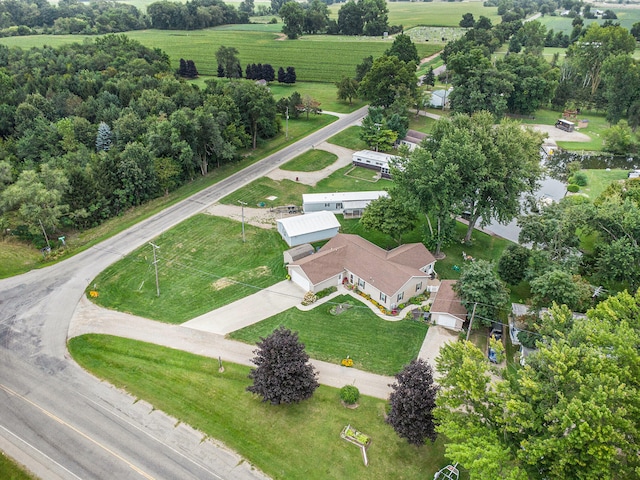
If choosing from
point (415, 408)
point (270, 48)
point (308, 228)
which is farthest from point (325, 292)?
point (270, 48)

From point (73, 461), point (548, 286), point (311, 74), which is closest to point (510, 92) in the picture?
point (311, 74)

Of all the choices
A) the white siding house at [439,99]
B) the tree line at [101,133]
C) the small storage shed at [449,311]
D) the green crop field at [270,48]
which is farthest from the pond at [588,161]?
the green crop field at [270,48]

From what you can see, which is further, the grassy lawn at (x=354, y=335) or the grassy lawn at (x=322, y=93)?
the grassy lawn at (x=322, y=93)

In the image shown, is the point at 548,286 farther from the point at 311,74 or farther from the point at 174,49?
the point at 174,49

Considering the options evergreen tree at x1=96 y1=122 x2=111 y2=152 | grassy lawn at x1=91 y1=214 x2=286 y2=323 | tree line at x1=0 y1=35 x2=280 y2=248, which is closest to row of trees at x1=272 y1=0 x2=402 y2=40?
tree line at x1=0 y1=35 x2=280 y2=248

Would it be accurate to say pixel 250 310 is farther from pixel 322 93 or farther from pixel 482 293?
pixel 322 93

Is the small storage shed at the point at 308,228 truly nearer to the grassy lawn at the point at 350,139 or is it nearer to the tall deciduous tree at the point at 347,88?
the grassy lawn at the point at 350,139

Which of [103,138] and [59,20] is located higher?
[59,20]

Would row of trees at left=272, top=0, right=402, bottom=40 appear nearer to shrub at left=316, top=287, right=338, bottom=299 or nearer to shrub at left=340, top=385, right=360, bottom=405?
shrub at left=316, top=287, right=338, bottom=299
